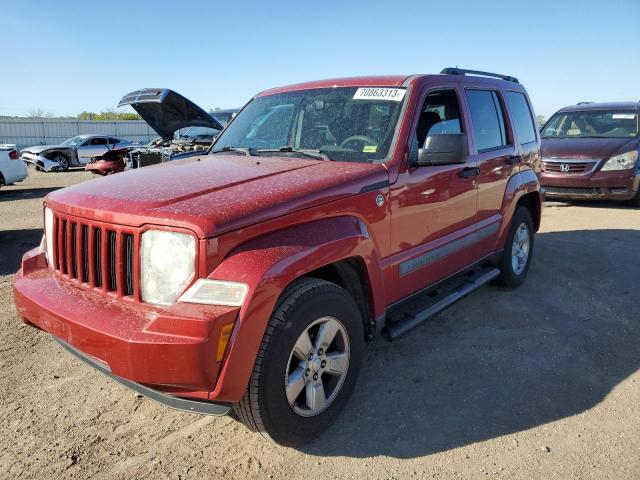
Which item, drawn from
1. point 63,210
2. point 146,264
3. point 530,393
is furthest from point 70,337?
point 530,393

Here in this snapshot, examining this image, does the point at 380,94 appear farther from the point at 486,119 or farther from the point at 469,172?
the point at 486,119

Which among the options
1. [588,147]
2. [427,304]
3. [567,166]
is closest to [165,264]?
[427,304]

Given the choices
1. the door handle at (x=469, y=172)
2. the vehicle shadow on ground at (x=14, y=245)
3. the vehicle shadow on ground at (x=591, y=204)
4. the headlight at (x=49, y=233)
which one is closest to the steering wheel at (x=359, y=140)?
the door handle at (x=469, y=172)

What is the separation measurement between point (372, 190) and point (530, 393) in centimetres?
162

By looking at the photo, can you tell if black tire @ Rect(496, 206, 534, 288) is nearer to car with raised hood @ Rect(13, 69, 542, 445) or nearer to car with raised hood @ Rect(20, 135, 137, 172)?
car with raised hood @ Rect(13, 69, 542, 445)

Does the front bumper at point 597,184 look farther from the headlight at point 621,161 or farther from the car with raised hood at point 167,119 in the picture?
the car with raised hood at point 167,119

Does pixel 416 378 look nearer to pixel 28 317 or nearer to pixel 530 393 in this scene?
pixel 530 393

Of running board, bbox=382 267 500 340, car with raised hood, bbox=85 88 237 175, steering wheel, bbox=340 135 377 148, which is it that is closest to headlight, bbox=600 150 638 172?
running board, bbox=382 267 500 340

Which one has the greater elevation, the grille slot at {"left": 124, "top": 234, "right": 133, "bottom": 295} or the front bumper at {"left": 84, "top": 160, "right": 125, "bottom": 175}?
the grille slot at {"left": 124, "top": 234, "right": 133, "bottom": 295}

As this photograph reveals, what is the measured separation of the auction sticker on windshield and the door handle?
0.79m

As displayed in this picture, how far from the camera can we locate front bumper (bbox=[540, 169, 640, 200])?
29.8 feet

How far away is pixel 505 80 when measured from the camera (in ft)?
16.7

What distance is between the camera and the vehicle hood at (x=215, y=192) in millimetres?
2301

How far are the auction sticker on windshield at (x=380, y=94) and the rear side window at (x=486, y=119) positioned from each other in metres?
0.96
